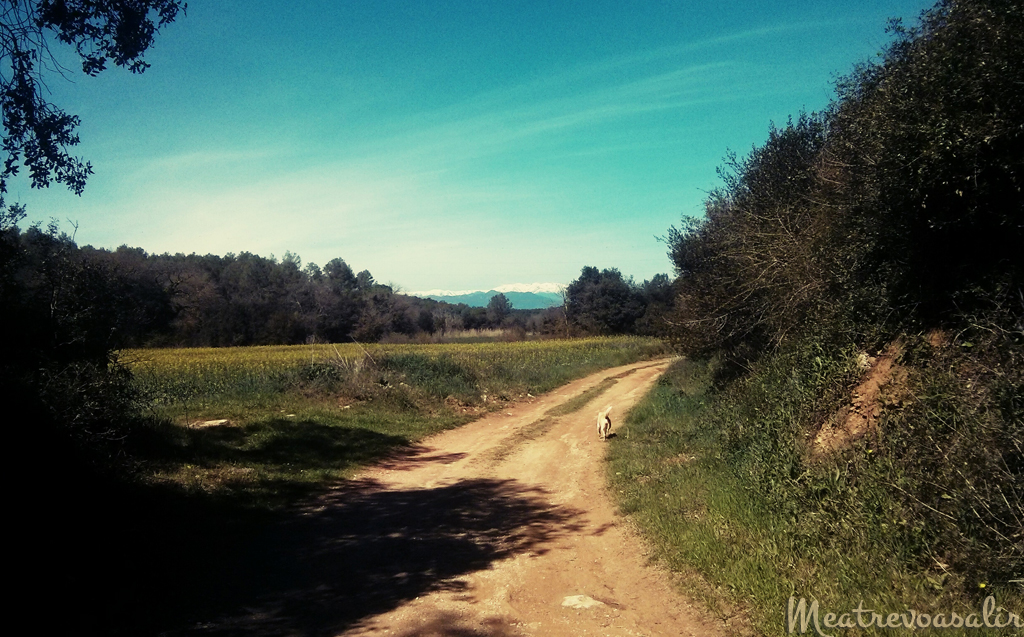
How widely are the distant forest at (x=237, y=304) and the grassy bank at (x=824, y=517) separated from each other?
861 centimetres

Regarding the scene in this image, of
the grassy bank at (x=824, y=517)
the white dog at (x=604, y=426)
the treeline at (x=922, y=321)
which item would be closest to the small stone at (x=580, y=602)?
the grassy bank at (x=824, y=517)

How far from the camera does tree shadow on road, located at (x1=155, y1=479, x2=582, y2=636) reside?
5.38 m

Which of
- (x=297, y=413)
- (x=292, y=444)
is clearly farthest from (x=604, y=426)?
(x=297, y=413)

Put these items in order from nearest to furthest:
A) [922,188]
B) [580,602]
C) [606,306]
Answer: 1. [580,602]
2. [922,188]
3. [606,306]

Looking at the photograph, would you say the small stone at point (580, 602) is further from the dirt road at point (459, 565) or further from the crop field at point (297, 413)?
the crop field at point (297, 413)

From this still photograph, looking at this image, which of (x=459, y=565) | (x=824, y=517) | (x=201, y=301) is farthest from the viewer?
(x=201, y=301)

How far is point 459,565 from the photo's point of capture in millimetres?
6539

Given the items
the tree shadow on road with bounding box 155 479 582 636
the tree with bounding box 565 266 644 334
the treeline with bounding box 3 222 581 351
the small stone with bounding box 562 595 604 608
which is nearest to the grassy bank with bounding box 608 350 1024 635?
the small stone with bounding box 562 595 604 608

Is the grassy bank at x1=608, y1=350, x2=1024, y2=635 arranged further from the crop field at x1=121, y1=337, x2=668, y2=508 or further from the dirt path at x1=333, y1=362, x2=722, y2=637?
the crop field at x1=121, y1=337, x2=668, y2=508

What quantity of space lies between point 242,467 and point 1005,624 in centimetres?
1023

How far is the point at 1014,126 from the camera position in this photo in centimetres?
523

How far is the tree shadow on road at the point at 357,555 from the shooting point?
538 cm

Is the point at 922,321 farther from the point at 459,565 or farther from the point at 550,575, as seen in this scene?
the point at 459,565

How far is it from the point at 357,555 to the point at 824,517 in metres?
4.95
